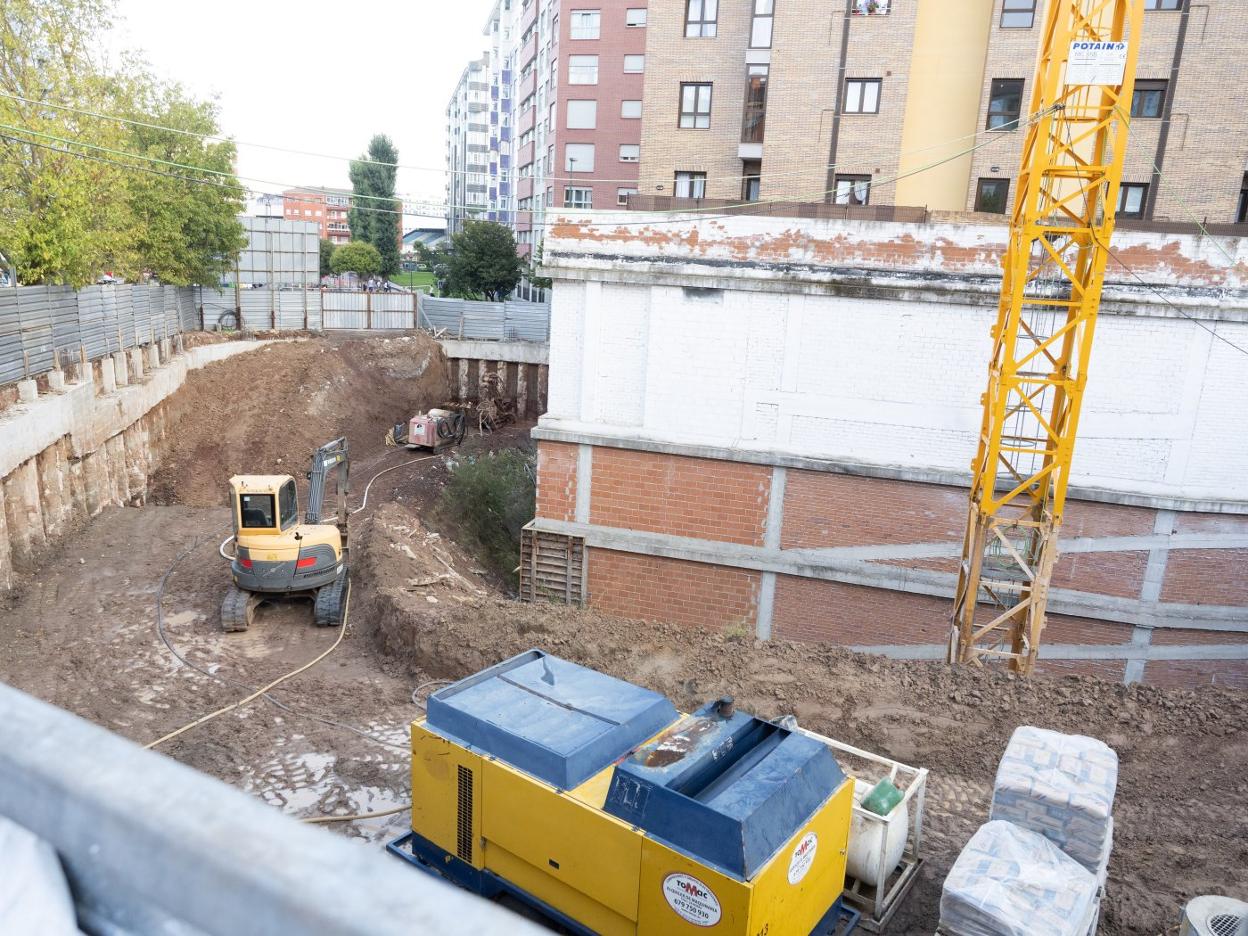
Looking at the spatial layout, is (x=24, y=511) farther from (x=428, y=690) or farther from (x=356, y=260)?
(x=356, y=260)

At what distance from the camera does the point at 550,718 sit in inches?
333

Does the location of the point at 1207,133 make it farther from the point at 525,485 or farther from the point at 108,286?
the point at 108,286

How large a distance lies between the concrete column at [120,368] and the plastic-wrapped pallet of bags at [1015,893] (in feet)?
83.4

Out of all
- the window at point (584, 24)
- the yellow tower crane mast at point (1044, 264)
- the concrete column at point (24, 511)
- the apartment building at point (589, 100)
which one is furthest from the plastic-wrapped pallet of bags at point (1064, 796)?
the window at point (584, 24)

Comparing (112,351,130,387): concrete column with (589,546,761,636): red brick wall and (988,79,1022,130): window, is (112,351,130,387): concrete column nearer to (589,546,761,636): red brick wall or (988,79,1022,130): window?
(589,546,761,636): red brick wall

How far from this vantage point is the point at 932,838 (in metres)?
10.4

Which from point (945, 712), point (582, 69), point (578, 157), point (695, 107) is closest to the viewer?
point (945, 712)

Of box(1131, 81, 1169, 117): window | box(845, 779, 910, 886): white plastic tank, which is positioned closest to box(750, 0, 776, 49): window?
box(1131, 81, 1169, 117): window

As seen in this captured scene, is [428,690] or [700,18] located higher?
[700,18]

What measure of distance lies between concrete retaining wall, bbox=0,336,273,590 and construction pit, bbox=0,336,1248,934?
61cm

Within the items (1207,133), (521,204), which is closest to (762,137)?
(1207,133)

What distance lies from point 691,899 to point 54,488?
735 inches

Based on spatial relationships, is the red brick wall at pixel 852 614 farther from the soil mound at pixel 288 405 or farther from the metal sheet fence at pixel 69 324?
the metal sheet fence at pixel 69 324

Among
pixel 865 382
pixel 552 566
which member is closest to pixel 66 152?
pixel 552 566
